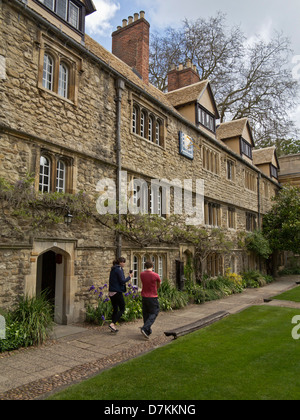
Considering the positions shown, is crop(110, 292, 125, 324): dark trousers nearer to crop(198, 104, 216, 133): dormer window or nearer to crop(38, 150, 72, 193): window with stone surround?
crop(38, 150, 72, 193): window with stone surround

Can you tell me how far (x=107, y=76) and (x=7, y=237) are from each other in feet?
20.5

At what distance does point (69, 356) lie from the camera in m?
5.97

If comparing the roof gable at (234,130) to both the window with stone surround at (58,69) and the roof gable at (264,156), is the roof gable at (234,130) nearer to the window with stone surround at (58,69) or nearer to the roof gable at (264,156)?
the roof gable at (264,156)

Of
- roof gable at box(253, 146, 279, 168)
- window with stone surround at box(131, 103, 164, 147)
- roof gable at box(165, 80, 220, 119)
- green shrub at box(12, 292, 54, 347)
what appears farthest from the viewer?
roof gable at box(253, 146, 279, 168)

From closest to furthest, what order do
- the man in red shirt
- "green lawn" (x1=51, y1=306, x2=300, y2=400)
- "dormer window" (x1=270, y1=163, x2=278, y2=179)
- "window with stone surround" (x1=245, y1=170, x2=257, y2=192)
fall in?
"green lawn" (x1=51, y1=306, x2=300, y2=400)
the man in red shirt
"window with stone surround" (x1=245, y1=170, x2=257, y2=192)
"dormer window" (x1=270, y1=163, x2=278, y2=179)

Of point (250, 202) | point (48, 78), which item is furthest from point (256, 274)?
point (48, 78)

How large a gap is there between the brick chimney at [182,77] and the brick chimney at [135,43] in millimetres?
4413

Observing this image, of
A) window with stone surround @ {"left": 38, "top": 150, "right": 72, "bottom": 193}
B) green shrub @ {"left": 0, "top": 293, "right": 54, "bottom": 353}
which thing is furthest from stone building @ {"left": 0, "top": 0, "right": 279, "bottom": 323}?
green shrub @ {"left": 0, "top": 293, "right": 54, "bottom": 353}

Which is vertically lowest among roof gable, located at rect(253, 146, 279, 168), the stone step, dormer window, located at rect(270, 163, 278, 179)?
the stone step

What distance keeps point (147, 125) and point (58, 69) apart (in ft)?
14.2

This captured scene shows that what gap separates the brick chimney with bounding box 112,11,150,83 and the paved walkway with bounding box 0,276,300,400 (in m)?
12.0

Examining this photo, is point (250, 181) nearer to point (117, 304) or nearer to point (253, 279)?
point (253, 279)

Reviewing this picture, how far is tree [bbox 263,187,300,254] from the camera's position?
828 inches

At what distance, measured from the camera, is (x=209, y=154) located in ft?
56.4
